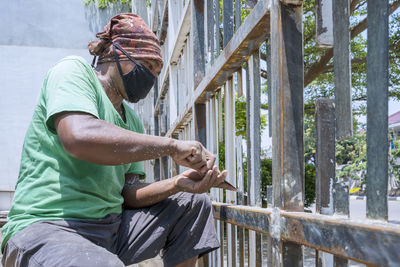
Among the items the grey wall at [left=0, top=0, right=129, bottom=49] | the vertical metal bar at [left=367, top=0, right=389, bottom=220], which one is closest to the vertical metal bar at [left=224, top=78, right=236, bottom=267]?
the vertical metal bar at [left=367, top=0, right=389, bottom=220]

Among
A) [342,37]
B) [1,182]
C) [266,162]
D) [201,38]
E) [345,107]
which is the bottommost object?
[1,182]

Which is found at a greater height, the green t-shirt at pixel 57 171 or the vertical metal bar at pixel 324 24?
the vertical metal bar at pixel 324 24

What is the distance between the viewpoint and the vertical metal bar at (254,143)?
1.83 meters

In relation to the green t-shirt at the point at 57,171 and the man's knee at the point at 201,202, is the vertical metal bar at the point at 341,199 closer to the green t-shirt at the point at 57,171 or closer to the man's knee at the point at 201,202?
the green t-shirt at the point at 57,171

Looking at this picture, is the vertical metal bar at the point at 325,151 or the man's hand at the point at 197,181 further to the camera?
the man's hand at the point at 197,181

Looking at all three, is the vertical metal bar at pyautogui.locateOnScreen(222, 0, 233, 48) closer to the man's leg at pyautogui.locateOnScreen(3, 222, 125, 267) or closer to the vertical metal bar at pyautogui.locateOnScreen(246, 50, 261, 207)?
the vertical metal bar at pyautogui.locateOnScreen(246, 50, 261, 207)

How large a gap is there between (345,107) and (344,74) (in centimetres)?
9

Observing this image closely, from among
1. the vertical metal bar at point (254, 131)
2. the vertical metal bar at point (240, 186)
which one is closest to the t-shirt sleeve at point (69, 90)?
the vertical metal bar at point (254, 131)

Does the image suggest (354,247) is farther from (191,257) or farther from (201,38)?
(201,38)

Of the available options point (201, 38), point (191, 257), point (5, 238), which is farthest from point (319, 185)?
point (201, 38)

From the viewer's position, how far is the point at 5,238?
1803 millimetres

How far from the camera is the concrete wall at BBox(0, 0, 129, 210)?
1215 centimetres

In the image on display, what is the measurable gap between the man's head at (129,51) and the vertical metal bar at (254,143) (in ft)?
1.93

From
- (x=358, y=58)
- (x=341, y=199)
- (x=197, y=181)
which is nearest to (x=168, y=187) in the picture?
(x=197, y=181)
